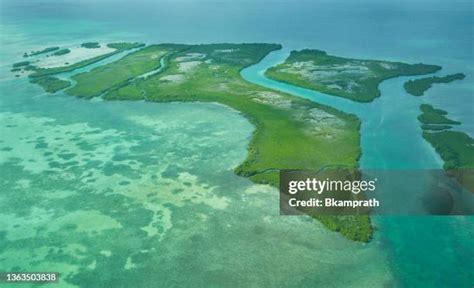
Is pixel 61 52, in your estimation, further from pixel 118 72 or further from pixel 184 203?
pixel 184 203

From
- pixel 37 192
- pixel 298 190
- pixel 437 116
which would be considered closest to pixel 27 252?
pixel 37 192

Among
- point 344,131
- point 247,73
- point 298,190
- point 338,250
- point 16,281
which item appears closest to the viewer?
point 16,281

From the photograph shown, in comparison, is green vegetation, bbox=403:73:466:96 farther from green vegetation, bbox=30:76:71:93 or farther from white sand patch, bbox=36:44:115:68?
white sand patch, bbox=36:44:115:68

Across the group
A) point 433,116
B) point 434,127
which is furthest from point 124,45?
point 434,127

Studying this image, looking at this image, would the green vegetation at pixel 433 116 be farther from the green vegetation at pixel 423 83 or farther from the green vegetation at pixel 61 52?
the green vegetation at pixel 61 52

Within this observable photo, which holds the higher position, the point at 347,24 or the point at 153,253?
the point at 347,24

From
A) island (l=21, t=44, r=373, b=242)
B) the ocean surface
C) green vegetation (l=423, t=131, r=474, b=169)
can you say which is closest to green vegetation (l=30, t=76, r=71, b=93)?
the ocean surface

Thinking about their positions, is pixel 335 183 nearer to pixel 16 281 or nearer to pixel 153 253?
pixel 153 253
